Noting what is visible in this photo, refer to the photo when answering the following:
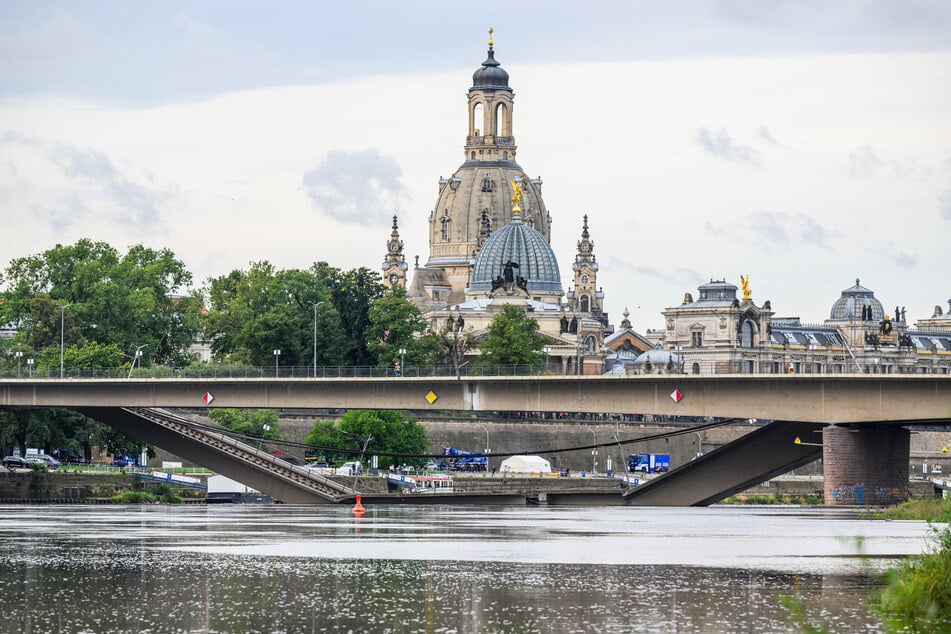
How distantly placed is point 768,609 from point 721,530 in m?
32.6

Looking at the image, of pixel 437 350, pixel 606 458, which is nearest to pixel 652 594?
pixel 606 458

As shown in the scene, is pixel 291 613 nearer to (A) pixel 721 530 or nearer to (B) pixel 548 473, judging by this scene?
(A) pixel 721 530

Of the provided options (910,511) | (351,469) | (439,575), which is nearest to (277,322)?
(351,469)

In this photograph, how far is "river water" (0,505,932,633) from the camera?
3731 cm

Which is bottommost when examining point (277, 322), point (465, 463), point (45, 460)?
point (45, 460)

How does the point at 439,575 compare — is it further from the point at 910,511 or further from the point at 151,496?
the point at 151,496

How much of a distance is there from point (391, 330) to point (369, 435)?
94.7ft

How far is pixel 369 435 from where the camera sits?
135 m

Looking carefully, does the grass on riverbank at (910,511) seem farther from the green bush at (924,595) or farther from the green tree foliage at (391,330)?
the green tree foliage at (391,330)

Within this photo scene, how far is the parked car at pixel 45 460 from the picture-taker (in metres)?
110

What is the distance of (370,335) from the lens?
162m

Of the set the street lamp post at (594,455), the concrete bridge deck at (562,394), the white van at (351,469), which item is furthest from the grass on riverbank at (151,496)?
the street lamp post at (594,455)

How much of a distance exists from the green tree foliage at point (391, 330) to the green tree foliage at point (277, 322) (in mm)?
3337

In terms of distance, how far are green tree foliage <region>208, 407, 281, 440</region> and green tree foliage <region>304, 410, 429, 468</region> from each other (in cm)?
323
